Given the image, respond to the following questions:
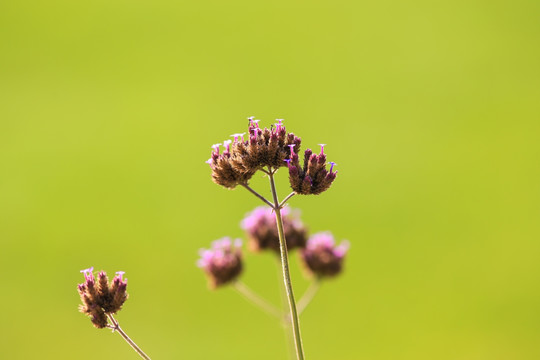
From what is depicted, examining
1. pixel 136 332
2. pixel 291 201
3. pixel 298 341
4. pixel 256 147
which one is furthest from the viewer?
pixel 291 201

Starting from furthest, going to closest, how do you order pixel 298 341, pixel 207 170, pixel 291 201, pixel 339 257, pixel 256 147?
pixel 207 170 → pixel 291 201 → pixel 339 257 → pixel 256 147 → pixel 298 341

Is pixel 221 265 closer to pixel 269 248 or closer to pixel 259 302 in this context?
pixel 269 248

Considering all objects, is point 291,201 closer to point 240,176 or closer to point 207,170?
point 207,170

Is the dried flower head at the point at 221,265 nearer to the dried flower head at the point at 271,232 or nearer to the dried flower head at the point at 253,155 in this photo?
Result: the dried flower head at the point at 271,232

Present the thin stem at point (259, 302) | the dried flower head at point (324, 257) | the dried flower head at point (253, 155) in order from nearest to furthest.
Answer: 1. the dried flower head at point (253, 155)
2. the thin stem at point (259, 302)
3. the dried flower head at point (324, 257)

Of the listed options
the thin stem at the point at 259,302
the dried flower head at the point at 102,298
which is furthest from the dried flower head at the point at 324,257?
the dried flower head at the point at 102,298

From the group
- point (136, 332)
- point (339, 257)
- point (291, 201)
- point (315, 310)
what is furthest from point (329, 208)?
point (339, 257)

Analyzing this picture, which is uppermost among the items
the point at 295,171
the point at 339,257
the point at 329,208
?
the point at 329,208

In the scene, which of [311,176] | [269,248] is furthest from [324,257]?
[311,176]
